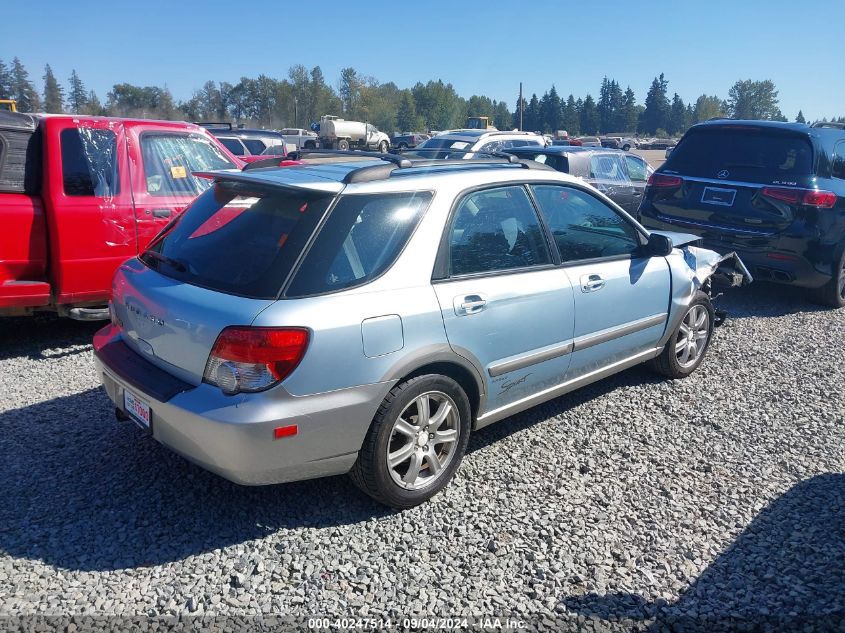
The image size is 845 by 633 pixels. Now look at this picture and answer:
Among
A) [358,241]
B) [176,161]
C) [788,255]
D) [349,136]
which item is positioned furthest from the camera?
[349,136]

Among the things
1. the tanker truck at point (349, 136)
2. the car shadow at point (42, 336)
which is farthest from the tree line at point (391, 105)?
the car shadow at point (42, 336)

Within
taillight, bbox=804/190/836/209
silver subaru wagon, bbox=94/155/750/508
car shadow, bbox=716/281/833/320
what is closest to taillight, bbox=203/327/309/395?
silver subaru wagon, bbox=94/155/750/508

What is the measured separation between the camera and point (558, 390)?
4145mm

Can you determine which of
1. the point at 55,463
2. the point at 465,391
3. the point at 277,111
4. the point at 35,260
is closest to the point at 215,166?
the point at 35,260

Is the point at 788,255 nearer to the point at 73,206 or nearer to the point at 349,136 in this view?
the point at 73,206

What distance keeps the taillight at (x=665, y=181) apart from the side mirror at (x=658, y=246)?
338 cm

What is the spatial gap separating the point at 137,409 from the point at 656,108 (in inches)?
6210

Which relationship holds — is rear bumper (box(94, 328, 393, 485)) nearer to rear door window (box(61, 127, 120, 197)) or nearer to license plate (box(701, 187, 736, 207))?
rear door window (box(61, 127, 120, 197))

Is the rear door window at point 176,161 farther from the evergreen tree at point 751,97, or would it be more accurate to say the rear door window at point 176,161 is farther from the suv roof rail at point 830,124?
the evergreen tree at point 751,97

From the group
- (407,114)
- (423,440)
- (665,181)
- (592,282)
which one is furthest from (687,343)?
(407,114)

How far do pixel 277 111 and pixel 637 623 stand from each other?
119m

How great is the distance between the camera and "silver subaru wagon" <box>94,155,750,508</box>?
2.85 metres

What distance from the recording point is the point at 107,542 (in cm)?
304

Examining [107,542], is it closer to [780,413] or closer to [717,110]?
[780,413]
